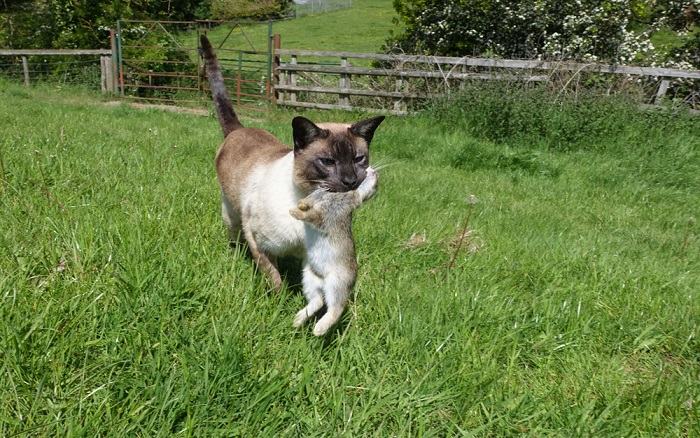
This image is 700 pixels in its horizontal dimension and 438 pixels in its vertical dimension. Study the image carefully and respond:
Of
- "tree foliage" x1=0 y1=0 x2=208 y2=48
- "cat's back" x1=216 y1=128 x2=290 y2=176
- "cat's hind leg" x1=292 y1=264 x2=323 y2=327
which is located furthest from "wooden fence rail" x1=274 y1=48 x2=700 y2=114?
"cat's hind leg" x1=292 y1=264 x2=323 y2=327

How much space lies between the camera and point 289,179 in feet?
8.81

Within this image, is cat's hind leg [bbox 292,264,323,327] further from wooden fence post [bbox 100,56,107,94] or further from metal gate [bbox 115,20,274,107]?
wooden fence post [bbox 100,56,107,94]

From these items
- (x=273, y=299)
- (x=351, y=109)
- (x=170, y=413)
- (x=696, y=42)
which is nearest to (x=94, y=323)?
(x=170, y=413)

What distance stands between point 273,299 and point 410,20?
14.1 m

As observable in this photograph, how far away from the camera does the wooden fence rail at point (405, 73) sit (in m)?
9.84

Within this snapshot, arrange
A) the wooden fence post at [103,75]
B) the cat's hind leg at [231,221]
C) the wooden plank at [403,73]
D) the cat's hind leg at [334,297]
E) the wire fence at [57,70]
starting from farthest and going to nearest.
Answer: the wire fence at [57,70] < the wooden fence post at [103,75] < the wooden plank at [403,73] < the cat's hind leg at [231,221] < the cat's hind leg at [334,297]

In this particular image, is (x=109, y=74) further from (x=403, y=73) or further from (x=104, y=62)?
(x=403, y=73)

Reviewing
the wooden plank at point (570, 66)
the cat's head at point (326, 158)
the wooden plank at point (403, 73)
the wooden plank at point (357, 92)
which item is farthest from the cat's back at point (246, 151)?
the wooden plank at point (570, 66)

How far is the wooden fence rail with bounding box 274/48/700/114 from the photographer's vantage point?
32.3 feet

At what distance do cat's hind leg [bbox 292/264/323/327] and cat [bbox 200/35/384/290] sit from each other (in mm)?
12

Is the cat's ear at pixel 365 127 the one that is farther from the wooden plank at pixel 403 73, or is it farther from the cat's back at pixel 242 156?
the wooden plank at pixel 403 73

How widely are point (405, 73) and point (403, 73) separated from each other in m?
0.05

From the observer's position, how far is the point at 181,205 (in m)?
3.43

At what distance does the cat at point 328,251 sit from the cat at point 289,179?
0.08 meters
